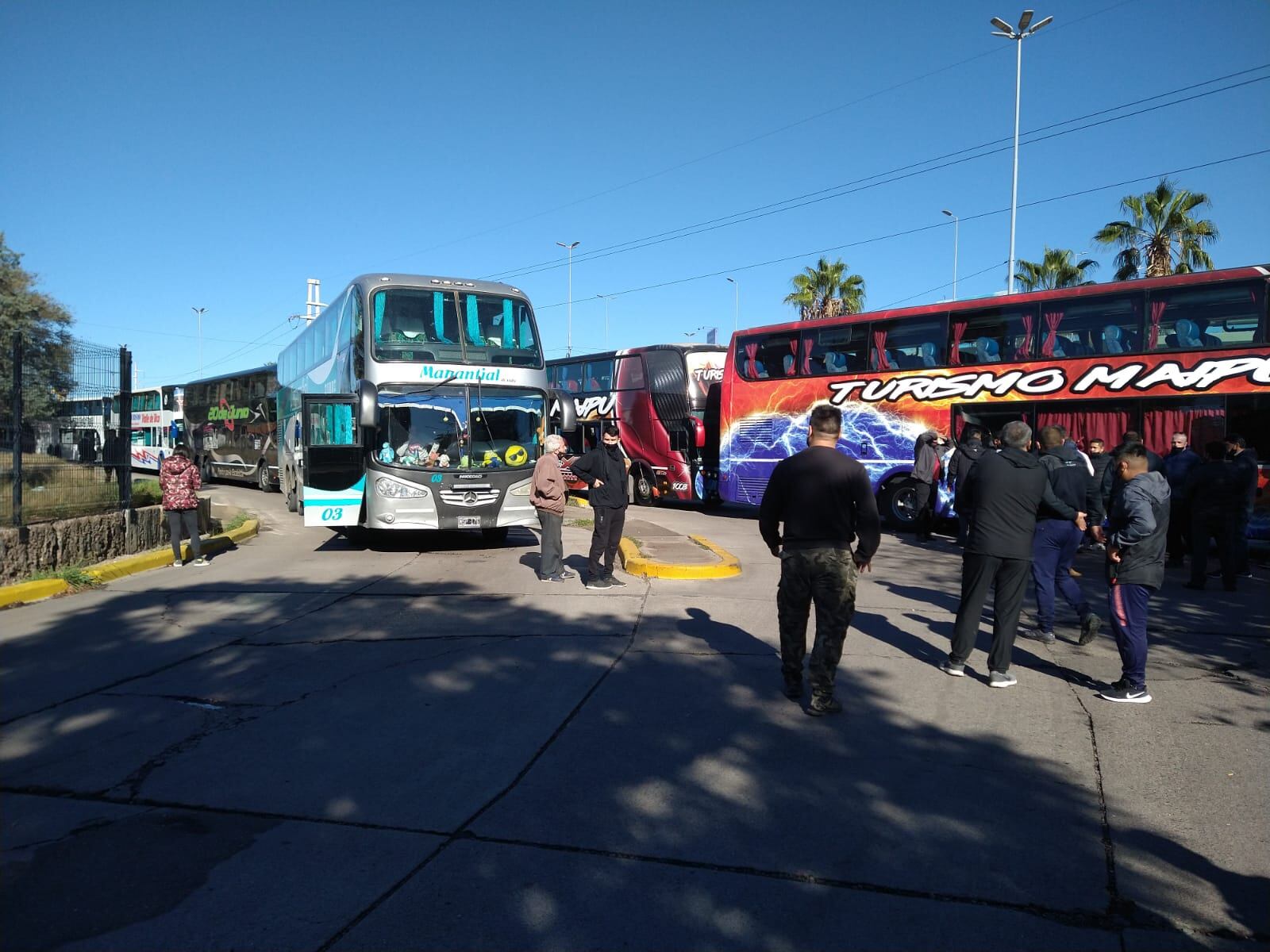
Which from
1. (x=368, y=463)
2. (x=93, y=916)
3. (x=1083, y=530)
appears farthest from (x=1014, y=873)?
(x=368, y=463)

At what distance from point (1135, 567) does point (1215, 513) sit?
215 inches

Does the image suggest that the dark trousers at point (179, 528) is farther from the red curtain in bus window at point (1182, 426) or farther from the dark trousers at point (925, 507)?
the red curtain in bus window at point (1182, 426)

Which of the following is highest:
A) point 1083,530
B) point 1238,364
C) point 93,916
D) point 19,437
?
point 1238,364

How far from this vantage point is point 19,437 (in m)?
10.6

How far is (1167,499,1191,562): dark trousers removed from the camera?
38.4ft

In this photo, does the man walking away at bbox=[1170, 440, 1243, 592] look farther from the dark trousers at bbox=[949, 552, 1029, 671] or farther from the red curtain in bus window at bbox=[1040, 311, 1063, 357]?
the dark trousers at bbox=[949, 552, 1029, 671]

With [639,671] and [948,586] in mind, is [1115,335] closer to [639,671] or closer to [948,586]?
[948,586]

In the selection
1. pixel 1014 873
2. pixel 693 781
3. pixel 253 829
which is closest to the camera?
pixel 1014 873

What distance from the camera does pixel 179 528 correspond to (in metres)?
11.9

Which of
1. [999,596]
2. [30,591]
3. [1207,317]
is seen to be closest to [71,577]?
[30,591]

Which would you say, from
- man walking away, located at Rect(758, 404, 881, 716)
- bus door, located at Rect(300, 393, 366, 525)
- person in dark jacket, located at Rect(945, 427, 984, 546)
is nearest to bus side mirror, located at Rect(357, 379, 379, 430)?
bus door, located at Rect(300, 393, 366, 525)

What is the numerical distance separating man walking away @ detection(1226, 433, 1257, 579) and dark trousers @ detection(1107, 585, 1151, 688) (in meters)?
5.52

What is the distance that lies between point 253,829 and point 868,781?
9.71ft

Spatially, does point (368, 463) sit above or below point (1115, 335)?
below
